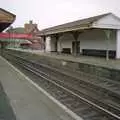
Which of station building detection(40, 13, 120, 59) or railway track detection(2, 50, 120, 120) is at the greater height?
station building detection(40, 13, 120, 59)

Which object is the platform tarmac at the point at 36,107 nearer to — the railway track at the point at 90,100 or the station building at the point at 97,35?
the railway track at the point at 90,100

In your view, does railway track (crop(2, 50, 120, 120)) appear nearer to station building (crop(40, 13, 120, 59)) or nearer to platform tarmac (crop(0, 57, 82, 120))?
platform tarmac (crop(0, 57, 82, 120))

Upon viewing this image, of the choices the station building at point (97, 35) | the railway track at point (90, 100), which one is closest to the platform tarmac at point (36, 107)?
the railway track at point (90, 100)

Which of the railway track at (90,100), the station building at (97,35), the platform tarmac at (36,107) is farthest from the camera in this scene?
the station building at (97,35)

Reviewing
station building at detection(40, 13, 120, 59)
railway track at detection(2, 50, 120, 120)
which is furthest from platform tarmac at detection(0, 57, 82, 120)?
station building at detection(40, 13, 120, 59)

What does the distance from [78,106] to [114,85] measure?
5.32 metres

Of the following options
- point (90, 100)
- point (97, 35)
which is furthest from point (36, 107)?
point (97, 35)

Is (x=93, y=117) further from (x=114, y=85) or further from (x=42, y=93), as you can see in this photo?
(x=114, y=85)

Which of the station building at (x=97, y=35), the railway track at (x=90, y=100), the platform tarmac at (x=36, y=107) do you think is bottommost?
the railway track at (x=90, y=100)

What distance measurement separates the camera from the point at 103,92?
13.7 m

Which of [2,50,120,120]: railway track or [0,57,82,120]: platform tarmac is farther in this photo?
[2,50,120,120]: railway track

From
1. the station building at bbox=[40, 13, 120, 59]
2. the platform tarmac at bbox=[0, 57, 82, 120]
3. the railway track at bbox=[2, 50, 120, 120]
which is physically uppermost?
the station building at bbox=[40, 13, 120, 59]

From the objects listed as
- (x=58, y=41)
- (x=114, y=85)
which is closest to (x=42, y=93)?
(x=114, y=85)

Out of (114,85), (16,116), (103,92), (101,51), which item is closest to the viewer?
(16,116)
